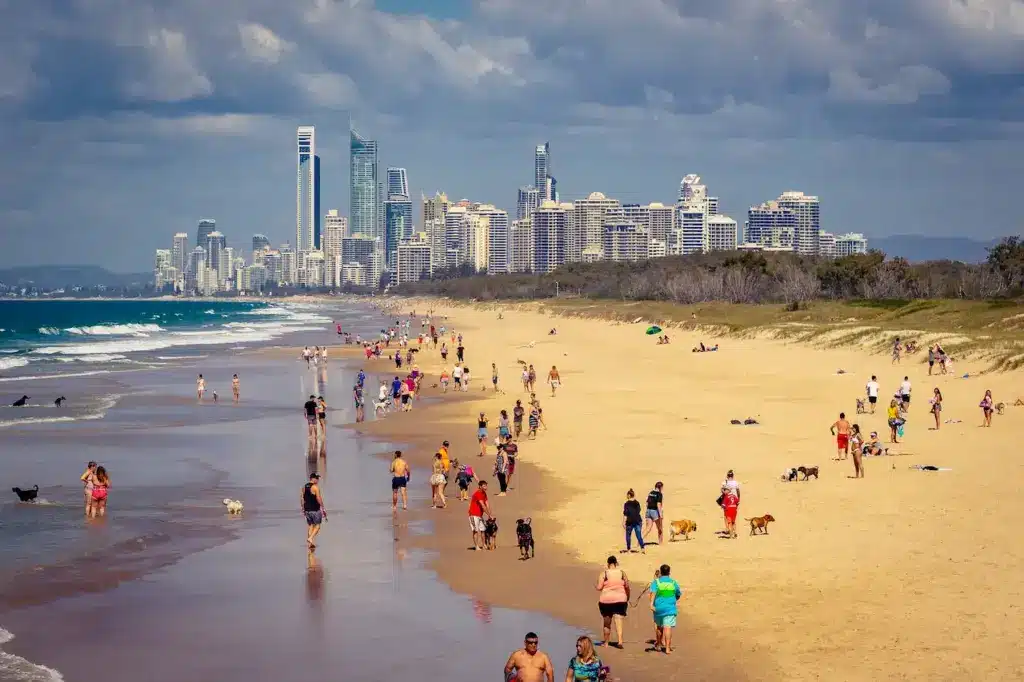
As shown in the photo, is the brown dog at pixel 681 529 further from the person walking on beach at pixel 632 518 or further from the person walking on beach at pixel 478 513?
the person walking on beach at pixel 478 513

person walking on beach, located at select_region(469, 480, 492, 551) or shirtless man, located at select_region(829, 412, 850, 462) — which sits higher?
shirtless man, located at select_region(829, 412, 850, 462)

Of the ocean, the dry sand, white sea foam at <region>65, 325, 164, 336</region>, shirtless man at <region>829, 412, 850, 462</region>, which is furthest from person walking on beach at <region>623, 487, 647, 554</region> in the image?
white sea foam at <region>65, 325, 164, 336</region>

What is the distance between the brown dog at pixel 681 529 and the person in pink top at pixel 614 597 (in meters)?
5.05

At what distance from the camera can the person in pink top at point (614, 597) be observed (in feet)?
44.7

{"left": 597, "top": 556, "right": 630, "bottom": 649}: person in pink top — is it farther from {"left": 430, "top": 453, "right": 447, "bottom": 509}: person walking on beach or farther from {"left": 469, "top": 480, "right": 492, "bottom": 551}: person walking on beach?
{"left": 430, "top": 453, "right": 447, "bottom": 509}: person walking on beach

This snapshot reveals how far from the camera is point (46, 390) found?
163ft

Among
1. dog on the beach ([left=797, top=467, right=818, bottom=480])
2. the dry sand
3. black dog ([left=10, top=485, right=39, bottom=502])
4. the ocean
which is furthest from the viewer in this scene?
dog on the beach ([left=797, top=467, right=818, bottom=480])

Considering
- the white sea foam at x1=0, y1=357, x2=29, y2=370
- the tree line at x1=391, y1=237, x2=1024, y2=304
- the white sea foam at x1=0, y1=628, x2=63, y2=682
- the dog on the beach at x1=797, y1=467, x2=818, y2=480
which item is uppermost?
the tree line at x1=391, y1=237, x2=1024, y2=304

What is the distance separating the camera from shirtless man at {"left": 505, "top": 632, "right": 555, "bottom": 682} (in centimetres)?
1072

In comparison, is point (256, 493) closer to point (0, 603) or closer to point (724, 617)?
point (0, 603)

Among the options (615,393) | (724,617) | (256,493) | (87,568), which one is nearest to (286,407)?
(615,393)

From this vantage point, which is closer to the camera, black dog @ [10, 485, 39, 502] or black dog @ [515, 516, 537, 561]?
black dog @ [515, 516, 537, 561]

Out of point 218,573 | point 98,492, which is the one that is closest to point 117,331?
point 98,492

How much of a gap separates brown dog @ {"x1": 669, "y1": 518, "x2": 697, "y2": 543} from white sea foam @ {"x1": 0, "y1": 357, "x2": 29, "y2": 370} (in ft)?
180
